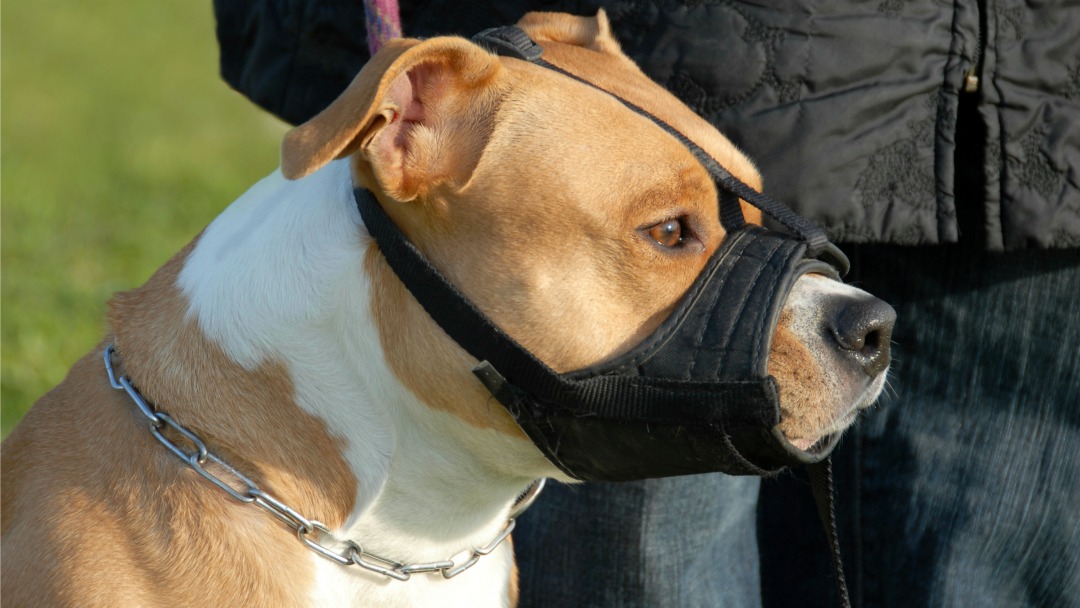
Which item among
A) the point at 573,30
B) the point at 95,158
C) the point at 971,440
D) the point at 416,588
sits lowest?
the point at 95,158

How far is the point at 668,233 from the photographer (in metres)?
2.37

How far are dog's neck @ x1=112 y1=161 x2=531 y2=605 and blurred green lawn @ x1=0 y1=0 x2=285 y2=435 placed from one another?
27.2 inches

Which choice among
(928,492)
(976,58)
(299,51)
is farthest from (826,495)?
(299,51)

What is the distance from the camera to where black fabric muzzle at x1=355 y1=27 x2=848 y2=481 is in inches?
87.6

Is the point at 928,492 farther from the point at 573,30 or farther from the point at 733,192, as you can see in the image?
the point at 573,30

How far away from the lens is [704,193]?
237 centimetres

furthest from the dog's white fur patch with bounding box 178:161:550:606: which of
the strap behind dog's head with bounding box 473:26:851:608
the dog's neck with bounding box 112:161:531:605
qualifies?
the strap behind dog's head with bounding box 473:26:851:608

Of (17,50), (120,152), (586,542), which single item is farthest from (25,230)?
(17,50)

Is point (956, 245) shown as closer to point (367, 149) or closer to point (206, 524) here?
point (367, 149)

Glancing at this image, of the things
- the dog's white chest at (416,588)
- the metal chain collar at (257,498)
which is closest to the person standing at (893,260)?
the dog's white chest at (416,588)

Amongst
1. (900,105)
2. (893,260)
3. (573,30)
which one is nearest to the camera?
(900,105)

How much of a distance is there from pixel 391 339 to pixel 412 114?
1.55ft

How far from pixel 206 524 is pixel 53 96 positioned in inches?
408

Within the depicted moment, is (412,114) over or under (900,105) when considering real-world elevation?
over
